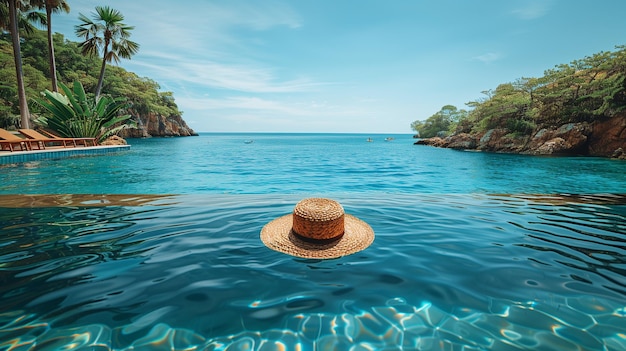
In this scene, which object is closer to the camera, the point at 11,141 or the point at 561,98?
the point at 11,141

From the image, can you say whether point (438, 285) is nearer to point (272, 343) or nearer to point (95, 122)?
point (272, 343)

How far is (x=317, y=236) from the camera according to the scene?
11.7ft

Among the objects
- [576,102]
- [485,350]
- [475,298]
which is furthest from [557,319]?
[576,102]

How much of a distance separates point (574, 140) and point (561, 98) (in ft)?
16.5

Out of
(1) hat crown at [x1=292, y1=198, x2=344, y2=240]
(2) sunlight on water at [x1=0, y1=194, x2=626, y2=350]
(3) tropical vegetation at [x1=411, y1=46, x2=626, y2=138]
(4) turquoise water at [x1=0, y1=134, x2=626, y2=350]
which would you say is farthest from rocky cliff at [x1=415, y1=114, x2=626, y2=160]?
(1) hat crown at [x1=292, y1=198, x2=344, y2=240]

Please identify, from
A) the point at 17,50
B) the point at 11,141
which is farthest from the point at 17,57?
the point at 11,141

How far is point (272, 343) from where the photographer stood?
7.18ft

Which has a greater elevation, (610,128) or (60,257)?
(610,128)

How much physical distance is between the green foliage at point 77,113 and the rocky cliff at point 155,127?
34.9 metres

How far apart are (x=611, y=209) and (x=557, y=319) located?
609 cm

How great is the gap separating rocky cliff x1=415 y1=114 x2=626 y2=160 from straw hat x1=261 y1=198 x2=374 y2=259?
27.6 m

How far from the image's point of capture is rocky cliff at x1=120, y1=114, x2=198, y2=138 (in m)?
56.1

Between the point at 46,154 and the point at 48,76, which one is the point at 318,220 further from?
the point at 48,76

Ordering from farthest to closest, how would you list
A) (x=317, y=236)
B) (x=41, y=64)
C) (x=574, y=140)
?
1. (x=41, y=64)
2. (x=574, y=140)
3. (x=317, y=236)
